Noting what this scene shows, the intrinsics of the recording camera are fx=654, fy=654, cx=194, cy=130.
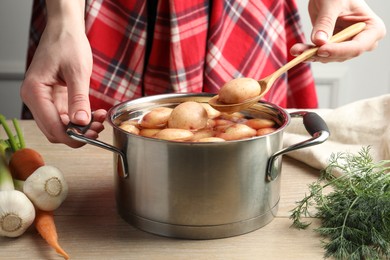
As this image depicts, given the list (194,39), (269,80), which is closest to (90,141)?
(269,80)

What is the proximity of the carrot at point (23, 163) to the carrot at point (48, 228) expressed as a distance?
0.10 metres

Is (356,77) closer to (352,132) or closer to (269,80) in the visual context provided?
(352,132)

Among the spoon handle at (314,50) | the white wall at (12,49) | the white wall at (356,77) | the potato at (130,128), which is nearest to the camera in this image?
the potato at (130,128)

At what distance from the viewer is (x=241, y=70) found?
1.46 metres

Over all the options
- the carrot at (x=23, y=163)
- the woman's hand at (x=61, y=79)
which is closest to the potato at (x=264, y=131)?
the woman's hand at (x=61, y=79)

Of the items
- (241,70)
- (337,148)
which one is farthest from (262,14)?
(337,148)

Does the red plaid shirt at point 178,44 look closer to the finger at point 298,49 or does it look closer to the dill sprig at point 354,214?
the finger at point 298,49

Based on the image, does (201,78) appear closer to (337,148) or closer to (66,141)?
(337,148)

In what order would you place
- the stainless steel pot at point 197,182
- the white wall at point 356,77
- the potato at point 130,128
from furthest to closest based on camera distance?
the white wall at point 356,77, the potato at point 130,128, the stainless steel pot at point 197,182

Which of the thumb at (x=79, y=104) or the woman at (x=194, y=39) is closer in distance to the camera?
the thumb at (x=79, y=104)

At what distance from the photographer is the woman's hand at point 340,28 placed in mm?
1125

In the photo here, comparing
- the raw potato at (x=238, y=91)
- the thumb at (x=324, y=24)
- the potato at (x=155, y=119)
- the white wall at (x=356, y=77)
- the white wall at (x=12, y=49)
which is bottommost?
the white wall at (x=356, y=77)

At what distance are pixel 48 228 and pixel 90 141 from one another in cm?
13

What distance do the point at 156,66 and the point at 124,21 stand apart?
115 millimetres
